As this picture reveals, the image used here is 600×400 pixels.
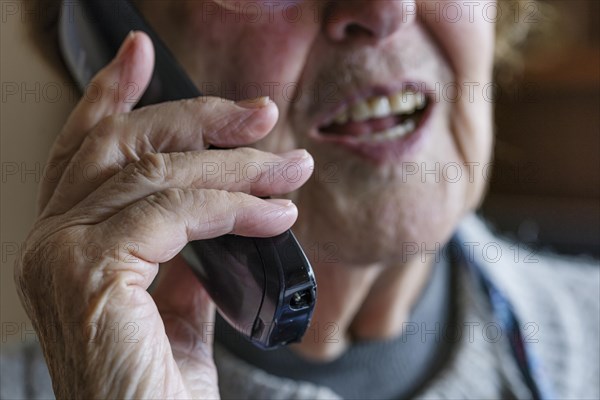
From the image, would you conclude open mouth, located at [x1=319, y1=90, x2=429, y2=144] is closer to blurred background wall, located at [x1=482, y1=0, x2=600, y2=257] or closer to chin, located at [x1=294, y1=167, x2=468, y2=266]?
chin, located at [x1=294, y1=167, x2=468, y2=266]

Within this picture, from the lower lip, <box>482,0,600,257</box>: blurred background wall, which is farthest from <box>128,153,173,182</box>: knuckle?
<box>482,0,600,257</box>: blurred background wall

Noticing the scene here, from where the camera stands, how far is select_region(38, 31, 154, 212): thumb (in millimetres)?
797

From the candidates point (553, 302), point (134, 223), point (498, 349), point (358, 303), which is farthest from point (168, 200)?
point (553, 302)

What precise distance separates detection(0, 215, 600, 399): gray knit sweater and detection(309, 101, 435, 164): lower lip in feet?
1.08

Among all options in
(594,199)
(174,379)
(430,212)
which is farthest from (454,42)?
(594,199)

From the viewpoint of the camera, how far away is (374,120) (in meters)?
0.93

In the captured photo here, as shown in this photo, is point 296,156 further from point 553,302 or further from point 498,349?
point 553,302

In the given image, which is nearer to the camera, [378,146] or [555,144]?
[378,146]

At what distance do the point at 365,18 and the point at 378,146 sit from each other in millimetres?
156

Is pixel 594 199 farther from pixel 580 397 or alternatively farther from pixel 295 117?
pixel 295 117

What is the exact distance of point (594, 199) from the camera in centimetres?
207

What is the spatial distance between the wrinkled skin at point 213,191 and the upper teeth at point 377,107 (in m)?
0.03

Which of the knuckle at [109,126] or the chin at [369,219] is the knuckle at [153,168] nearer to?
the knuckle at [109,126]

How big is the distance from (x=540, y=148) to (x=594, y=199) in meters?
0.20
